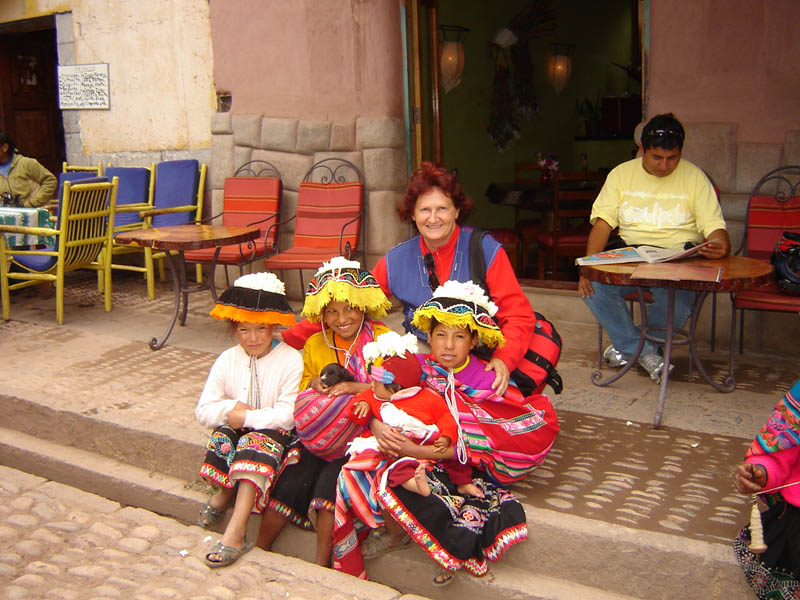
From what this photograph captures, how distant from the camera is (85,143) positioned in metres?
8.33

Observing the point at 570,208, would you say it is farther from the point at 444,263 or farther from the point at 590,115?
the point at 590,115

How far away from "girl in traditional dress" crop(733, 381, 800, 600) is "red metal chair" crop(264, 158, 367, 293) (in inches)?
146

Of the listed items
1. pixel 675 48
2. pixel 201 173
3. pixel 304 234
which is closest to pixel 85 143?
pixel 201 173

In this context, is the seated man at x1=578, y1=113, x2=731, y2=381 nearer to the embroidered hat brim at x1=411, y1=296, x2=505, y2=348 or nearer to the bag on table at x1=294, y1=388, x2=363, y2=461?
the embroidered hat brim at x1=411, y1=296, x2=505, y2=348

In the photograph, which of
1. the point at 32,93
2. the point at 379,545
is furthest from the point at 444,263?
the point at 32,93

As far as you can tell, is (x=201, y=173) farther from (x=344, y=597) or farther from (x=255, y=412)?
(x=344, y=597)

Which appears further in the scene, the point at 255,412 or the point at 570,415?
the point at 570,415

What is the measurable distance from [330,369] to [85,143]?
6.23m

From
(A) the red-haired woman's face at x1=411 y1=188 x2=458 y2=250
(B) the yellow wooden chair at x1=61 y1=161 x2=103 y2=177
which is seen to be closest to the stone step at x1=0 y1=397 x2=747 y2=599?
(A) the red-haired woman's face at x1=411 y1=188 x2=458 y2=250

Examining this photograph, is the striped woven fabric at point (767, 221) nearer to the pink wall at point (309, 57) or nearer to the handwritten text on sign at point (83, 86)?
the pink wall at point (309, 57)

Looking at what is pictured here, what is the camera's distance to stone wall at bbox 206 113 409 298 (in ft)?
19.9

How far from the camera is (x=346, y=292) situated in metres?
3.24

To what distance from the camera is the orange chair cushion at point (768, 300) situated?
4004 mm

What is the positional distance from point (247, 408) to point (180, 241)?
2121mm
